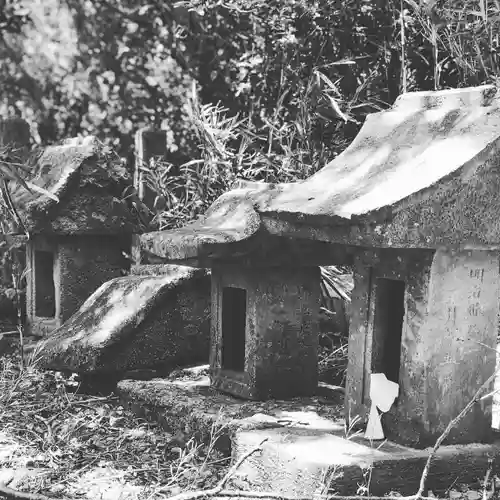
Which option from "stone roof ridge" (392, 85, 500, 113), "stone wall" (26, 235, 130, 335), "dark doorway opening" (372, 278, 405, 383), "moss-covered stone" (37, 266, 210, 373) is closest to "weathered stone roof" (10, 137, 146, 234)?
"stone wall" (26, 235, 130, 335)

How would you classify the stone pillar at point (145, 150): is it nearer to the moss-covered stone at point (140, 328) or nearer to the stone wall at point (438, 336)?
the moss-covered stone at point (140, 328)

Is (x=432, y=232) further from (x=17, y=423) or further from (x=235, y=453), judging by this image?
(x=17, y=423)

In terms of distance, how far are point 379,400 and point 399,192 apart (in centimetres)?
112

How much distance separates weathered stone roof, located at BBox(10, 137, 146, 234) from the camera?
7102mm

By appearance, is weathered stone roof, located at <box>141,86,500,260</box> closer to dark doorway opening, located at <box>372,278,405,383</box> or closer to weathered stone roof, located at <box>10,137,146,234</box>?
dark doorway opening, located at <box>372,278,405,383</box>

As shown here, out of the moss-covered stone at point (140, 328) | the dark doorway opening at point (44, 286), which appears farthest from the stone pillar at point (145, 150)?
the moss-covered stone at point (140, 328)

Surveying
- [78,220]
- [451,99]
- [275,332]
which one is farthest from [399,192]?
[78,220]

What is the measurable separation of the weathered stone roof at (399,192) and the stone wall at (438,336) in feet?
0.62

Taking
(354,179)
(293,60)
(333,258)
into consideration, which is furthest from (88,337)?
(293,60)

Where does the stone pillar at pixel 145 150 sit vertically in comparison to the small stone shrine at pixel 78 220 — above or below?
above

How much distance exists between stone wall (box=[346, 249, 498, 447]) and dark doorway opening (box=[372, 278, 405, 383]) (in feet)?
0.07

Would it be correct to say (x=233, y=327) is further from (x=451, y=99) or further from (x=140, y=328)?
(x=451, y=99)

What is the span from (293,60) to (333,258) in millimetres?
3789

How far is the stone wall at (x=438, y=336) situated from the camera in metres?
4.05
